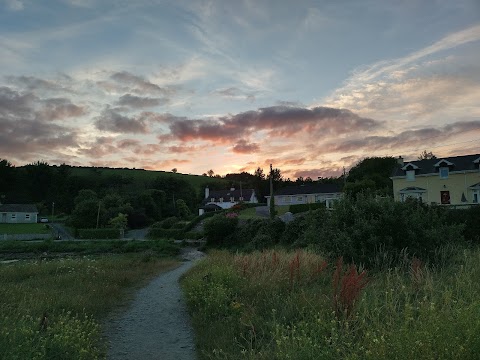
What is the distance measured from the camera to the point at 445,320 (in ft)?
14.6

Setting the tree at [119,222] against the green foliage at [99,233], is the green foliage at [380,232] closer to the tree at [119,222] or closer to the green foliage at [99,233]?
the green foliage at [99,233]

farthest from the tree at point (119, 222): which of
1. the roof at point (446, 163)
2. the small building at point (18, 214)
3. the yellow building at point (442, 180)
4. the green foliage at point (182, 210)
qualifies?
the roof at point (446, 163)

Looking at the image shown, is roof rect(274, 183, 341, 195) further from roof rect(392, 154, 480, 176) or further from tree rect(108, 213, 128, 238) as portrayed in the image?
tree rect(108, 213, 128, 238)

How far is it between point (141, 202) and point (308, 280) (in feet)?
229

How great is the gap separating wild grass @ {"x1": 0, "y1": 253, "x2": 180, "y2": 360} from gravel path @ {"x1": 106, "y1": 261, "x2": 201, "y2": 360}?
41 centimetres

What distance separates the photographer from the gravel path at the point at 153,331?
22.7 feet

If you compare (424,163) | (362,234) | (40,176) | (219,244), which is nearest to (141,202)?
(219,244)

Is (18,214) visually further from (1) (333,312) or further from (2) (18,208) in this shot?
(1) (333,312)

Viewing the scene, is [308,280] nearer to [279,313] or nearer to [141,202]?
[279,313]

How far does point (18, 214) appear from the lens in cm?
8412

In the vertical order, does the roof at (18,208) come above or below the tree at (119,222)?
above

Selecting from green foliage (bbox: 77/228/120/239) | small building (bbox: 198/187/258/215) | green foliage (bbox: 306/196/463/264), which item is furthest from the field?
green foliage (bbox: 306/196/463/264)

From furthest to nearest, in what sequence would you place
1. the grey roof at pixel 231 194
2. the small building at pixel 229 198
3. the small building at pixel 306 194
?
the grey roof at pixel 231 194, the small building at pixel 229 198, the small building at pixel 306 194

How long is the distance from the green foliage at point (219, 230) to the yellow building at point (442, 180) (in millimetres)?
17936
